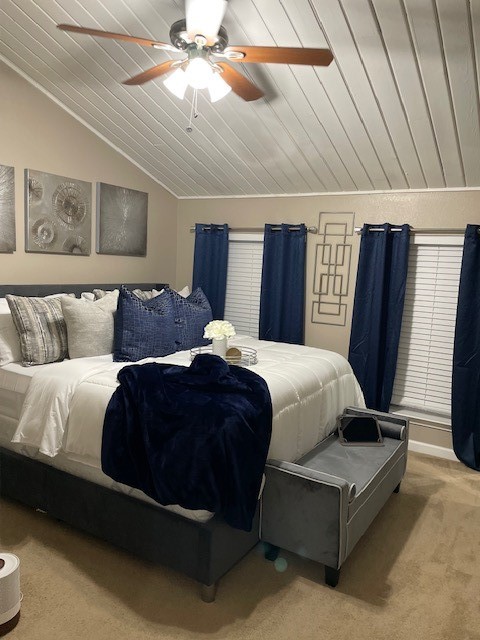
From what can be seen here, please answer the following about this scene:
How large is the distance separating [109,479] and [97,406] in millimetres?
381

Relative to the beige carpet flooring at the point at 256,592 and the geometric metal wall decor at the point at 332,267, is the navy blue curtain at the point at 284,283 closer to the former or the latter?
the geometric metal wall decor at the point at 332,267

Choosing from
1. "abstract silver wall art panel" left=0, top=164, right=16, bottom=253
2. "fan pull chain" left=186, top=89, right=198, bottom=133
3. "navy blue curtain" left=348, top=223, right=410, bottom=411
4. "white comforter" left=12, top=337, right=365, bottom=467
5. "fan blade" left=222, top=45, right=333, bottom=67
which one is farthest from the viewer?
"navy blue curtain" left=348, top=223, right=410, bottom=411

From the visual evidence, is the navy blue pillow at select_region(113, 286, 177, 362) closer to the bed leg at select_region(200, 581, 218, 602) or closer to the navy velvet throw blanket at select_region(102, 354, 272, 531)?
the navy velvet throw blanket at select_region(102, 354, 272, 531)

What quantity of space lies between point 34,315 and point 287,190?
2.53 metres

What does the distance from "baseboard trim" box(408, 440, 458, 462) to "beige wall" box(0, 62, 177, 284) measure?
299 cm

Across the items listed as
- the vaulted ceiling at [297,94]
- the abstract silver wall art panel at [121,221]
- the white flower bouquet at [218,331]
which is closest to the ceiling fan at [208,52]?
the vaulted ceiling at [297,94]

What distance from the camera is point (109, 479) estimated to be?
2457 millimetres

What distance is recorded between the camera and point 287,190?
4.46 metres

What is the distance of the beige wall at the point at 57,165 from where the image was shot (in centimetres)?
354

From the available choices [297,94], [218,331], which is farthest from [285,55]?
[218,331]

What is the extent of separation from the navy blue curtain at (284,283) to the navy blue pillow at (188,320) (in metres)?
0.85

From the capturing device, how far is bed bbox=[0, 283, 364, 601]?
222 centimetres

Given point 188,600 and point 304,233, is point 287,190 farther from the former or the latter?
point 188,600

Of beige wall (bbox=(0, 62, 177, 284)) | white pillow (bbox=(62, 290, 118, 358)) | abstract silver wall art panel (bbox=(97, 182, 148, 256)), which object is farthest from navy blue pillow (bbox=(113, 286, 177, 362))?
abstract silver wall art panel (bbox=(97, 182, 148, 256))
